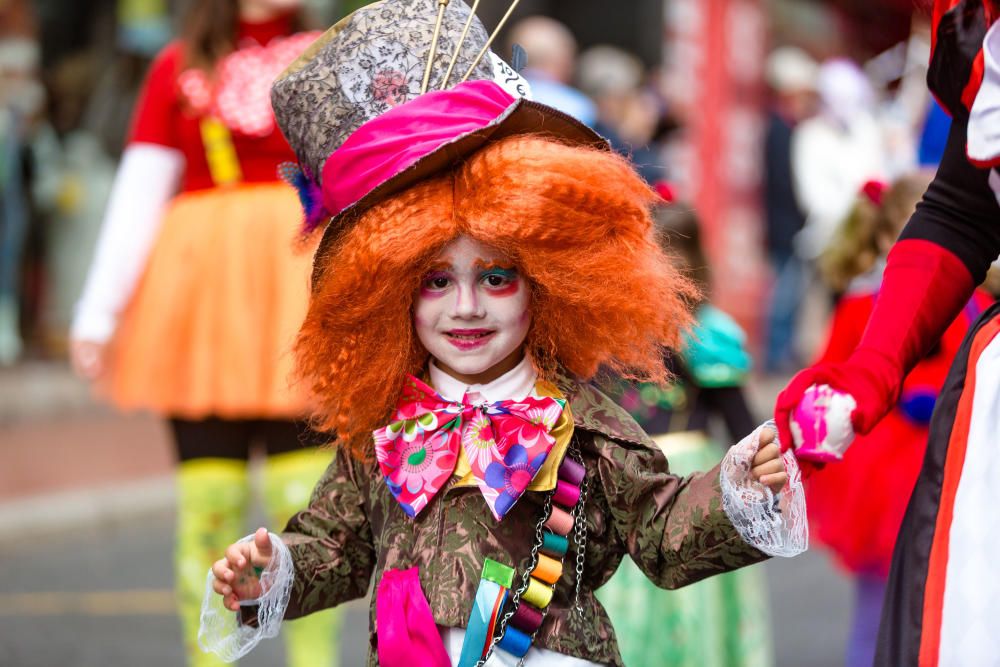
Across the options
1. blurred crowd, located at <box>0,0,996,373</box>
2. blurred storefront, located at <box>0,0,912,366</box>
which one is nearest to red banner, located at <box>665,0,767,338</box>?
blurred storefront, located at <box>0,0,912,366</box>

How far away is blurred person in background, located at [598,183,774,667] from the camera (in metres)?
4.12

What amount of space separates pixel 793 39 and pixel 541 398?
15.7 m

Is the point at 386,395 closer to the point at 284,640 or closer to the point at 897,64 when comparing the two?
the point at 284,640

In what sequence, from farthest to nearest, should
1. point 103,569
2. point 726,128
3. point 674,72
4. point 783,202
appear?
point 726,128 < point 674,72 < point 783,202 < point 103,569

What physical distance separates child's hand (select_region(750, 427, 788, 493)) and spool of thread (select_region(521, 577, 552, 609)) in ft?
1.36

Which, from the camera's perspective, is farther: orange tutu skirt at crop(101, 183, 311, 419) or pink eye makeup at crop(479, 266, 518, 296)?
orange tutu skirt at crop(101, 183, 311, 419)

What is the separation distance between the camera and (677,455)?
4.29 metres

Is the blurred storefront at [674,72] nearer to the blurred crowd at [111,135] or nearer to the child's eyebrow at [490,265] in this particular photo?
the blurred crowd at [111,135]

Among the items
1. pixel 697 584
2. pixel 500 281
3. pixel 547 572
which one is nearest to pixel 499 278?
pixel 500 281

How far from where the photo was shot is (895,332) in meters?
2.37

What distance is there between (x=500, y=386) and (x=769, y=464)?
0.54 meters

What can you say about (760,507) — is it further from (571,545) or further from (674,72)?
(674,72)

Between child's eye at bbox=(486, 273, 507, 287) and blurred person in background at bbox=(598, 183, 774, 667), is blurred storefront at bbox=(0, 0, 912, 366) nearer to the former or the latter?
blurred person in background at bbox=(598, 183, 774, 667)

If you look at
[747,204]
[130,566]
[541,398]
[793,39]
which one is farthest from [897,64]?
[541,398]
